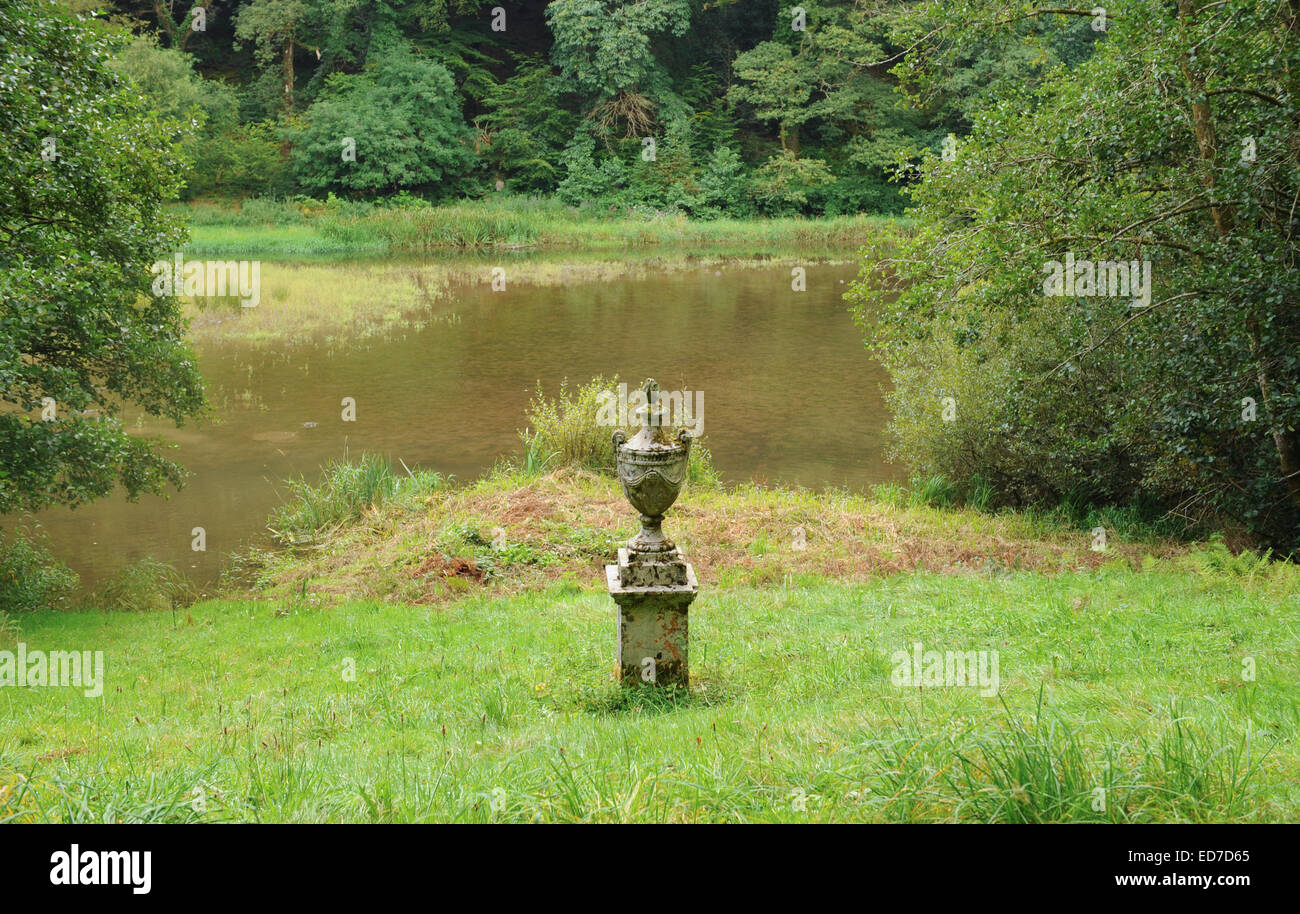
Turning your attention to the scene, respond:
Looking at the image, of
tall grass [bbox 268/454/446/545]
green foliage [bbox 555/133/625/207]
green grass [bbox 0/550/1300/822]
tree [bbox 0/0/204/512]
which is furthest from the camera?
green foliage [bbox 555/133/625/207]

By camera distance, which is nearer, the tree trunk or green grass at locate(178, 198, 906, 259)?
the tree trunk

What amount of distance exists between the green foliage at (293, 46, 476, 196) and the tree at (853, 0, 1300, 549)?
39.7 meters

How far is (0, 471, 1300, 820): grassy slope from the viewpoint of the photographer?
3645 millimetres

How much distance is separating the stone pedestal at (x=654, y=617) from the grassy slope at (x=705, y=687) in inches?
8.0

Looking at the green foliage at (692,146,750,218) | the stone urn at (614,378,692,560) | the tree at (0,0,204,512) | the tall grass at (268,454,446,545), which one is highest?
the green foliage at (692,146,750,218)

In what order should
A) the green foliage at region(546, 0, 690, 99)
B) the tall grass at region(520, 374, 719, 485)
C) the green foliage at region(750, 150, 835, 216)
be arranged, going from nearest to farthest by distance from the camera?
the tall grass at region(520, 374, 719, 485) → the green foliage at region(546, 0, 690, 99) → the green foliage at region(750, 150, 835, 216)

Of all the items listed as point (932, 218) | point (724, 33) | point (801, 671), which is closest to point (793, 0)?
point (724, 33)

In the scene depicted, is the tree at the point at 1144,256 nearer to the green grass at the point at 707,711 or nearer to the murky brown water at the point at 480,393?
the green grass at the point at 707,711

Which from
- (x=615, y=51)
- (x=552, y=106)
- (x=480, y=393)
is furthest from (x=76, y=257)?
(x=552, y=106)

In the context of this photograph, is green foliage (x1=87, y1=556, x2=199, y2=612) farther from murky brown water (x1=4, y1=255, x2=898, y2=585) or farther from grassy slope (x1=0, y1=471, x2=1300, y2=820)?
grassy slope (x1=0, y1=471, x2=1300, y2=820)

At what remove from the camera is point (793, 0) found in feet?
175

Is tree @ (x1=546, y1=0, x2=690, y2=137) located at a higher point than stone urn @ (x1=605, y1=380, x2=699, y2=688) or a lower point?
higher

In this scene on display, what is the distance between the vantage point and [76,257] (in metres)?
9.45

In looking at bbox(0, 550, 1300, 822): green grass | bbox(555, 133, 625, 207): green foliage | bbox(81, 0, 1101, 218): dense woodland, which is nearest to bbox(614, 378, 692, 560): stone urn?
bbox(0, 550, 1300, 822): green grass
